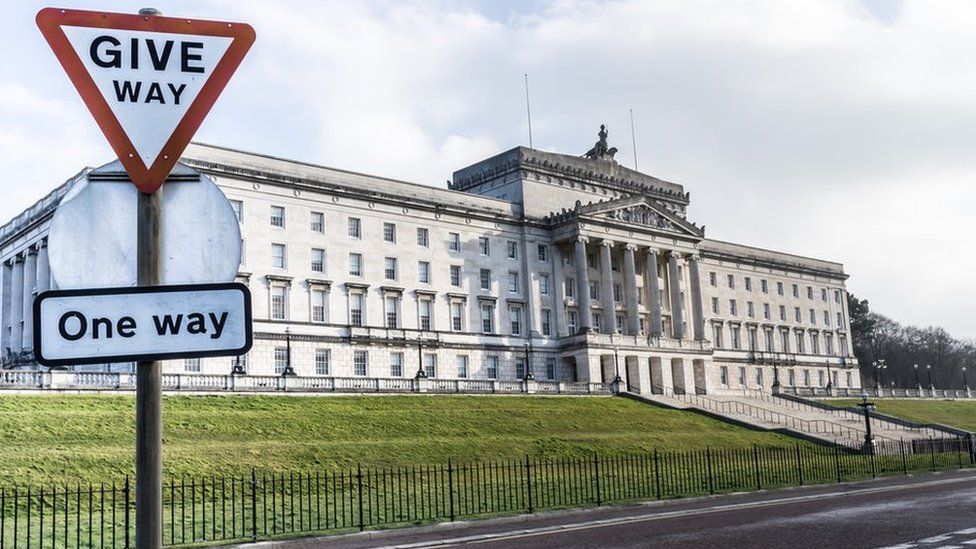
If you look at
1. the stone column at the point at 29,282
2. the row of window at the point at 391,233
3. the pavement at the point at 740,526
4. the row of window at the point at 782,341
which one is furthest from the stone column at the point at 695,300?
the pavement at the point at 740,526

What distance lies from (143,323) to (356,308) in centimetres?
6985

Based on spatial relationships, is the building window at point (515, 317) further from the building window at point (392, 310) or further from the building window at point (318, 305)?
the building window at point (318, 305)

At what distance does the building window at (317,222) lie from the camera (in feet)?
233

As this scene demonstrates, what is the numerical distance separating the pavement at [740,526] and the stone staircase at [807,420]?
28.1 meters

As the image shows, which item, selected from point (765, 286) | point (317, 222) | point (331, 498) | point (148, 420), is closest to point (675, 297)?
point (765, 286)

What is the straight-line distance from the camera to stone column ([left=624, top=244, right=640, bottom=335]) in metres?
87.1

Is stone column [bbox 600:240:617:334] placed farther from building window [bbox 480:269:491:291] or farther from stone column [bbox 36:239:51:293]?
stone column [bbox 36:239:51:293]

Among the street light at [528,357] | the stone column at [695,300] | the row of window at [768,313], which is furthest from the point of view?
the row of window at [768,313]

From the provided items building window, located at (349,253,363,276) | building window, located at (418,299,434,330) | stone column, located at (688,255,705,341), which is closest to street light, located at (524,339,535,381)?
building window, located at (418,299,434,330)

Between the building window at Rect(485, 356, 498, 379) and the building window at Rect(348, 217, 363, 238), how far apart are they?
1537 centimetres

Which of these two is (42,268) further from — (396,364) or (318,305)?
(396,364)

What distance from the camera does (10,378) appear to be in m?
43.8

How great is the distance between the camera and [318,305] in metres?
70.5

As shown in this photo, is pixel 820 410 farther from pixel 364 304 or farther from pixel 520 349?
pixel 364 304
